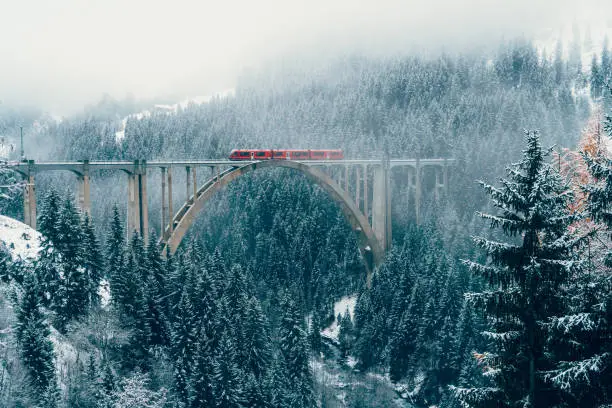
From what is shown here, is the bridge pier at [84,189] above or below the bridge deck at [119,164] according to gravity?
below

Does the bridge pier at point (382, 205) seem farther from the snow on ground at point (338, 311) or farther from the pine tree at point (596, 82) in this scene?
the pine tree at point (596, 82)

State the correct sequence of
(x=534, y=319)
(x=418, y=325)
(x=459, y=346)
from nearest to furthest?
(x=534, y=319), (x=459, y=346), (x=418, y=325)

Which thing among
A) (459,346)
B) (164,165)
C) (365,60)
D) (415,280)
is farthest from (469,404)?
(365,60)

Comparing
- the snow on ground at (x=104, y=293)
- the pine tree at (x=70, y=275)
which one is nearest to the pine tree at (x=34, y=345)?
the pine tree at (x=70, y=275)

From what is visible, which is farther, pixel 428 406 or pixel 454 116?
pixel 454 116

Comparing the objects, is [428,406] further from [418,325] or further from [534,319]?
[534,319]

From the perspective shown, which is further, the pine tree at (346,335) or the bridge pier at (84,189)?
the pine tree at (346,335)

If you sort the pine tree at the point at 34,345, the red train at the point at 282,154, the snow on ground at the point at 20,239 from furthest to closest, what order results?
the red train at the point at 282,154 < the snow on ground at the point at 20,239 < the pine tree at the point at 34,345
